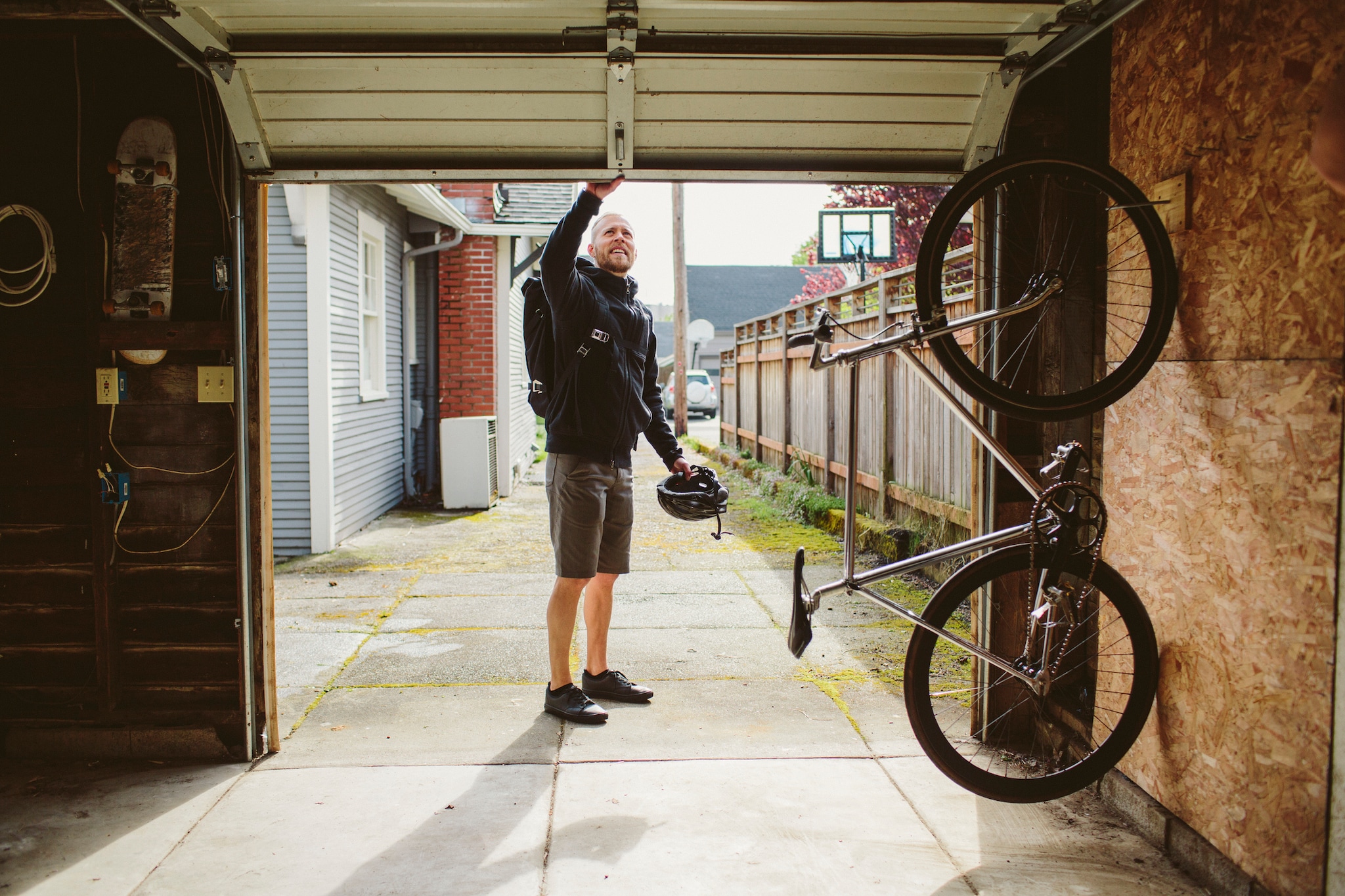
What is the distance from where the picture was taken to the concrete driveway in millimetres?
2691

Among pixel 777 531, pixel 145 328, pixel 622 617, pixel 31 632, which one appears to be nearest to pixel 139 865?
pixel 31 632

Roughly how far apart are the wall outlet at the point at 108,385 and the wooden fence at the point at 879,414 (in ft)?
10.2

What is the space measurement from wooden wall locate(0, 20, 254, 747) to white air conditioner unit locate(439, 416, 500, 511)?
5.93m

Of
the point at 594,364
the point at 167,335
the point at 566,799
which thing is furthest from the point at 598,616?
the point at 167,335

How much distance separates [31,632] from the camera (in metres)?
3.62

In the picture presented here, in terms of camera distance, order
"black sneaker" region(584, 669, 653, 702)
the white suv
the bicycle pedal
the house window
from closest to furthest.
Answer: the bicycle pedal, "black sneaker" region(584, 669, 653, 702), the house window, the white suv

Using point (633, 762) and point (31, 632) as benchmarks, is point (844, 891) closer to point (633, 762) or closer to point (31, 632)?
point (633, 762)

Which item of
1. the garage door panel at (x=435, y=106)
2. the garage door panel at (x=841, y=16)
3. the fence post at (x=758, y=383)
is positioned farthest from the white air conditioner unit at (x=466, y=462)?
the garage door panel at (x=841, y=16)

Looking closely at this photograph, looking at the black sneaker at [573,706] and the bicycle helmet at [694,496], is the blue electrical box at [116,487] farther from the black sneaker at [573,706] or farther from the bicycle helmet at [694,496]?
the bicycle helmet at [694,496]

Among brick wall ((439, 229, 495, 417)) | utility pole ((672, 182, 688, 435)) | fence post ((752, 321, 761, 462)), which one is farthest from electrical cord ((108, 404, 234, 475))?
utility pole ((672, 182, 688, 435))

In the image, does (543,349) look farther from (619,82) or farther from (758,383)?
(758,383)

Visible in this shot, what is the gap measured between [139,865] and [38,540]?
5.00 feet

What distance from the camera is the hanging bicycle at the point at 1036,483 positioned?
273 centimetres

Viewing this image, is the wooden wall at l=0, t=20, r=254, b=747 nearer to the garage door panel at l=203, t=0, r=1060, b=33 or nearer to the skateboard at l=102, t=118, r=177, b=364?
the skateboard at l=102, t=118, r=177, b=364
